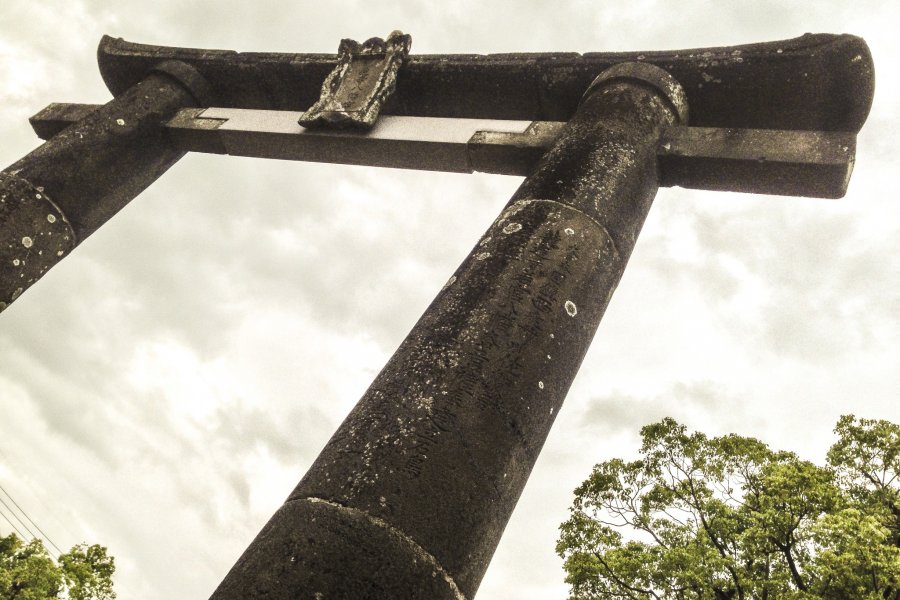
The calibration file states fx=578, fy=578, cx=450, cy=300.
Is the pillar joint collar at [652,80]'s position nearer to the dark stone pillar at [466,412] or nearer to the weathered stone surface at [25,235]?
the dark stone pillar at [466,412]

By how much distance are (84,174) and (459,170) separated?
3435 mm

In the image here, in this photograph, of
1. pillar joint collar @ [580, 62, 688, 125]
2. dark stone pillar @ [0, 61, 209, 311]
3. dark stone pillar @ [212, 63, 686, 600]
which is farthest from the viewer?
dark stone pillar @ [0, 61, 209, 311]

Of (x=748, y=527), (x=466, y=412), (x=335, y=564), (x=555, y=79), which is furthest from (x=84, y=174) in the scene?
(x=748, y=527)

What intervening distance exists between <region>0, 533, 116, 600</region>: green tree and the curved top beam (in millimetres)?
14341

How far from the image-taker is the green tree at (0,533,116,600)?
48.6 ft

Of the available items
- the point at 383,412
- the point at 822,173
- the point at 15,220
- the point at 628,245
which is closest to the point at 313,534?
the point at 383,412

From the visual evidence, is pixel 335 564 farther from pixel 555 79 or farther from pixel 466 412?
pixel 555 79

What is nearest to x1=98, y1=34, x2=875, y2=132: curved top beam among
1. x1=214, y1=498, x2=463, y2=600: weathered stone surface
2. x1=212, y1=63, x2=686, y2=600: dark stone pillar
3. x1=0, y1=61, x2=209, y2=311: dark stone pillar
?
x1=0, y1=61, x2=209, y2=311: dark stone pillar

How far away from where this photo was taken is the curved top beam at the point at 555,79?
429 centimetres

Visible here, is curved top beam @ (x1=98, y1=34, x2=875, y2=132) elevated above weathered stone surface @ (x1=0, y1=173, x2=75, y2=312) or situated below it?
above

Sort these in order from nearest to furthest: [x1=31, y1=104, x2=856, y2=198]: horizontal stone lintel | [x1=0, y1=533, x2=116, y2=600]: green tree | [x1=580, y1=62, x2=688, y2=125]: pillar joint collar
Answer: [x1=31, y1=104, x2=856, y2=198]: horizontal stone lintel
[x1=580, y1=62, x2=688, y2=125]: pillar joint collar
[x1=0, y1=533, x2=116, y2=600]: green tree

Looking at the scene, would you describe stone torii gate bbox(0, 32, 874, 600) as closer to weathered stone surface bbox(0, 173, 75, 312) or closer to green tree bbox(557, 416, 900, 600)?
weathered stone surface bbox(0, 173, 75, 312)

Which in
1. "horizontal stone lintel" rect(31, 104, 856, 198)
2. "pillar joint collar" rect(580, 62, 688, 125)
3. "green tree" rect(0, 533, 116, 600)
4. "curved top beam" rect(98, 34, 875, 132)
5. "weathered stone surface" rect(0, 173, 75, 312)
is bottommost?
"green tree" rect(0, 533, 116, 600)

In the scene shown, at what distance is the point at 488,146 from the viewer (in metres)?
4.93
